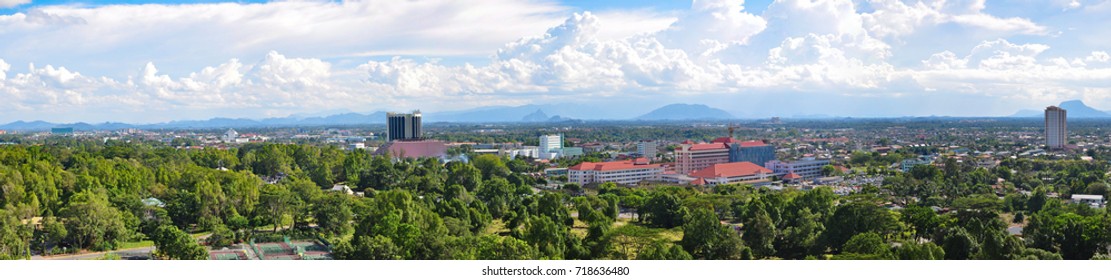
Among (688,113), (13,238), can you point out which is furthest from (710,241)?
(688,113)

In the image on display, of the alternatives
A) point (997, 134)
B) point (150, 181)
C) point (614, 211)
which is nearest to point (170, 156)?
point (150, 181)

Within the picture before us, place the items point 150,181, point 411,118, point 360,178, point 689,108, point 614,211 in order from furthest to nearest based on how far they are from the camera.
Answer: point 689,108 → point 411,118 → point 360,178 → point 150,181 → point 614,211

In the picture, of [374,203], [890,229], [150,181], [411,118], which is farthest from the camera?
[411,118]

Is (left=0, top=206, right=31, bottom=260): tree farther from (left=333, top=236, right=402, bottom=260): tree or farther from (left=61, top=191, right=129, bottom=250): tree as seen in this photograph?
(left=333, top=236, right=402, bottom=260): tree

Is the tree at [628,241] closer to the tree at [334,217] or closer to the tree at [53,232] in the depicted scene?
the tree at [334,217]

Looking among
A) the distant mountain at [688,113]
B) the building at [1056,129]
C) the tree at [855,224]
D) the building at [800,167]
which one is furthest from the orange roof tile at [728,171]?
the distant mountain at [688,113]

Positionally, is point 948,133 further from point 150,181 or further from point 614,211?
point 150,181

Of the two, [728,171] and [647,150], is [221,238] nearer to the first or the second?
[728,171]

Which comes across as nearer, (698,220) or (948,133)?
(698,220)

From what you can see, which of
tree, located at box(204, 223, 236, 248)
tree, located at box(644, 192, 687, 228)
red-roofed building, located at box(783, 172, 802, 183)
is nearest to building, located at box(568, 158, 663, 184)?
red-roofed building, located at box(783, 172, 802, 183)
